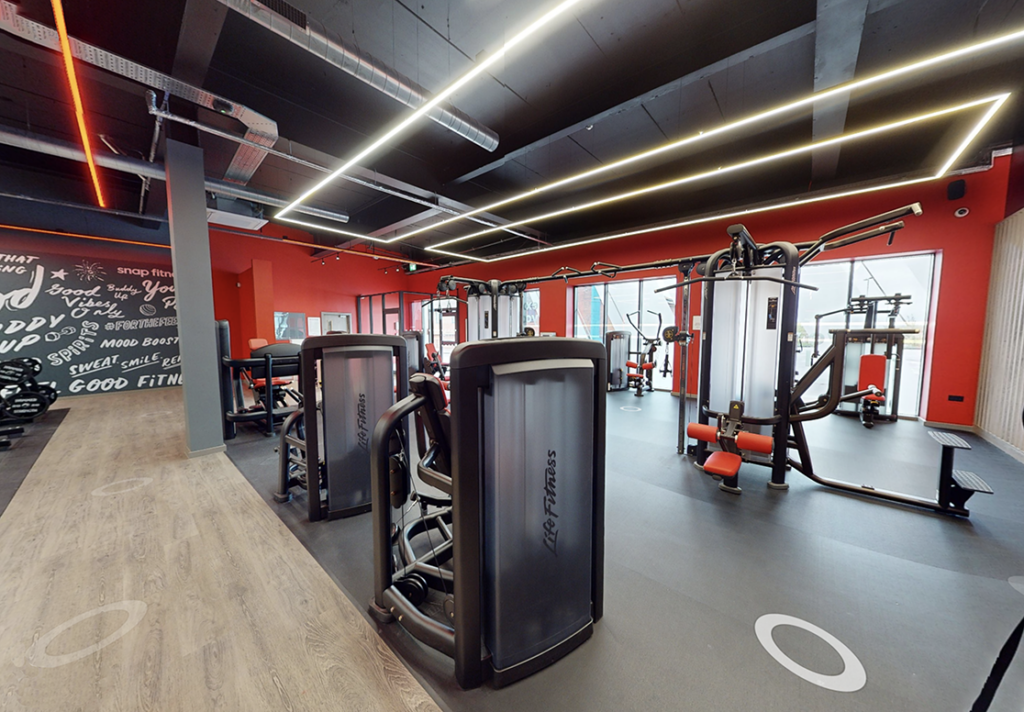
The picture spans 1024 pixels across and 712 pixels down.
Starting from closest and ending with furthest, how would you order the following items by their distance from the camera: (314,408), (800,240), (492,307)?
1. (314,408)
2. (800,240)
3. (492,307)

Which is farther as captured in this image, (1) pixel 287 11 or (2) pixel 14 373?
(2) pixel 14 373

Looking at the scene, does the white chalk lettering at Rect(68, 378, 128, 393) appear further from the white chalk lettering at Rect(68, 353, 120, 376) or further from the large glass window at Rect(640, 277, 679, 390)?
the large glass window at Rect(640, 277, 679, 390)

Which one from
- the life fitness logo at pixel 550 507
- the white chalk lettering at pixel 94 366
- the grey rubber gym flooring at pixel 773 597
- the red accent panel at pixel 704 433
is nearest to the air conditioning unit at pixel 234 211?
the white chalk lettering at pixel 94 366

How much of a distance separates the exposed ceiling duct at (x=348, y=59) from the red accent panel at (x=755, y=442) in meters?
3.88

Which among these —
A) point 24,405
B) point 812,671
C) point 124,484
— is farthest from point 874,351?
point 24,405

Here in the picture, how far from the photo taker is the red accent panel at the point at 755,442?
2.49 m

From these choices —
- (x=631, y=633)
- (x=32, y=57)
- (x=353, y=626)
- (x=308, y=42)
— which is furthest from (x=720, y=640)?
(x=32, y=57)

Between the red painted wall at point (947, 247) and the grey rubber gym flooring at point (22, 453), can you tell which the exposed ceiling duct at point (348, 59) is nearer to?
the grey rubber gym flooring at point (22, 453)

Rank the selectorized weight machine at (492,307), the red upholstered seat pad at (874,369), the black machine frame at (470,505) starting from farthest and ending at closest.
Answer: the selectorized weight machine at (492,307), the red upholstered seat pad at (874,369), the black machine frame at (470,505)

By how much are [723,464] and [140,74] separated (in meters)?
5.52

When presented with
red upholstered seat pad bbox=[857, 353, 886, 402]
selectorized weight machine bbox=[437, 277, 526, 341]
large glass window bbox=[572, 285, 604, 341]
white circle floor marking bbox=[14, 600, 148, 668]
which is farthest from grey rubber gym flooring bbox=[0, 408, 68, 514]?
large glass window bbox=[572, 285, 604, 341]

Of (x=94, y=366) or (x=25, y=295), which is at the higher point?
(x=25, y=295)

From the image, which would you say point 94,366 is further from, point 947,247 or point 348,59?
point 947,247

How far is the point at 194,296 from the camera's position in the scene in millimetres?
3680
